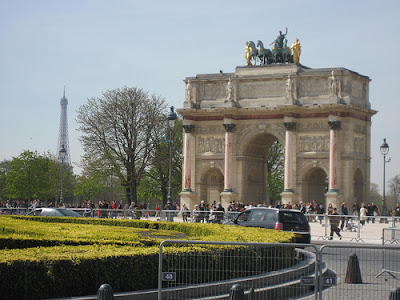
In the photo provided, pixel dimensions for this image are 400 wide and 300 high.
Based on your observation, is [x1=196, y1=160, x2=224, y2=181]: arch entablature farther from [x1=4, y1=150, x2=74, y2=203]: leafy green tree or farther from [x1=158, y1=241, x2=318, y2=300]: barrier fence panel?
[x1=158, y1=241, x2=318, y2=300]: barrier fence panel

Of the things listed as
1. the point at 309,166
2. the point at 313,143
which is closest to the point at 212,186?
the point at 309,166

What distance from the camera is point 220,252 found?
12.9 m

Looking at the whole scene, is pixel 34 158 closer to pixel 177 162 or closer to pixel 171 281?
pixel 177 162

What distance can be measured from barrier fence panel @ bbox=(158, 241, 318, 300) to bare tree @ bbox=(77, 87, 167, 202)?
5854 centimetres

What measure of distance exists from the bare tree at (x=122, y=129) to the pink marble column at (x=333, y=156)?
18529 mm

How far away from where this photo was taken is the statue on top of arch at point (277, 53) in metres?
66.8

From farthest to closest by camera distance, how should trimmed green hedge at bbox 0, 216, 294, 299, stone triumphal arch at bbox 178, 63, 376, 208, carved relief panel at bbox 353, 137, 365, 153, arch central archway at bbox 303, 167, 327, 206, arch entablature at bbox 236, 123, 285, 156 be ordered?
arch central archway at bbox 303, 167, 327, 206, arch entablature at bbox 236, 123, 285, 156, carved relief panel at bbox 353, 137, 365, 153, stone triumphal arch at bbox 178, 63, 376, 208, trimmed green hedge at bbox 0, 216, 294, 299

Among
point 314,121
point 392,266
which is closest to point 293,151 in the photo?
point 314,121

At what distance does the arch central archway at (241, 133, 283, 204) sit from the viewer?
67.6 meters

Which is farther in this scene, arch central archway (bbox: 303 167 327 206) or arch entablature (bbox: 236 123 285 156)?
arch central archway (bbox: 303 167 327 206)

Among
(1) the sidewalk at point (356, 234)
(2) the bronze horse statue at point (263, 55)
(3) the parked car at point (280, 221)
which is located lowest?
(1) the sidewalk at point (356, 234)

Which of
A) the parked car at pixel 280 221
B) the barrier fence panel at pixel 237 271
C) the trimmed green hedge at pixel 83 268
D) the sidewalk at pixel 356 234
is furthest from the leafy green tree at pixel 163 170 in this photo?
the barrier fence panel at pixel 237 271

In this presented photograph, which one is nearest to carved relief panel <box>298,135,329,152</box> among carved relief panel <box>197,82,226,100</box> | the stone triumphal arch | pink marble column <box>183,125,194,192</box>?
the stone triumphal arch

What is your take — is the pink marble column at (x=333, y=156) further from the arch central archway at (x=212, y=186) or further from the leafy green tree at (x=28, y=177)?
the leafy green tree at (x=28, y=177)
